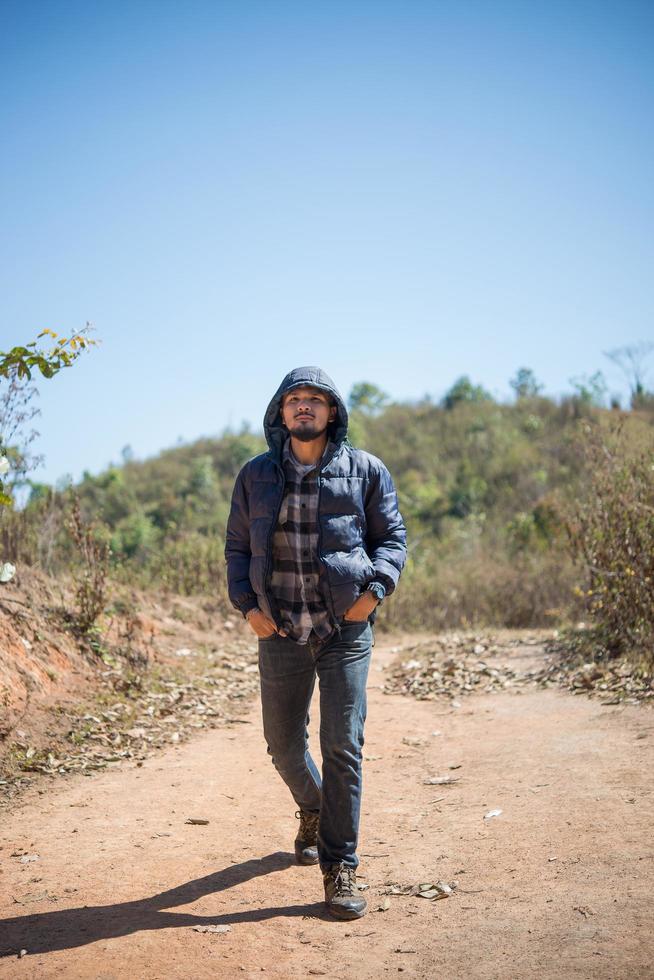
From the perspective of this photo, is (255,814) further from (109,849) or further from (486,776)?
(486,776)

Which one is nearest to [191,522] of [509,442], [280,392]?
[509,442]

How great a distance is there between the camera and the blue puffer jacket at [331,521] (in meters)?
3.88

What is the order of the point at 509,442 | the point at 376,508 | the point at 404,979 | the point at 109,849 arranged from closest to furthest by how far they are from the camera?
the point at 404,979 < the point at 376,508 < the point at 109,849 < the point at 509,442

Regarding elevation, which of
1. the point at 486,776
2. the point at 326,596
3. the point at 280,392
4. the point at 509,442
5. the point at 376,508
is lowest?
the point at 486,776

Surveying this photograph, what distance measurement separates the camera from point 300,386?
13.2ft

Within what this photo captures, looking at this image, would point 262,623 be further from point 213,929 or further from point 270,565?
point 213,929

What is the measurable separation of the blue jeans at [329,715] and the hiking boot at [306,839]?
0.32m

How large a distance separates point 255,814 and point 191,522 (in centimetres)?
1742

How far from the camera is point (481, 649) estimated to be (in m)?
10.5

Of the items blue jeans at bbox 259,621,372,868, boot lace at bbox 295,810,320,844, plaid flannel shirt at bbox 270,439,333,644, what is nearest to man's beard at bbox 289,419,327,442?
plaid flannel shirt at bbox 270,439,333,644

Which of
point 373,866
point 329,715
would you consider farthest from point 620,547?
point 329,715

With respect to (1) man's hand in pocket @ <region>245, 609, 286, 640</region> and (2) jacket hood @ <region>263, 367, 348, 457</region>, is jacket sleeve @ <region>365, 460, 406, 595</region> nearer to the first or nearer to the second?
(2) jacket hood @ <region>263, 367, 348, 457</region>

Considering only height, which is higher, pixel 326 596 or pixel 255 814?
pixel 326 596

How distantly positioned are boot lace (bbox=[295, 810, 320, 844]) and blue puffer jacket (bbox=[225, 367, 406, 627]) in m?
1.11
